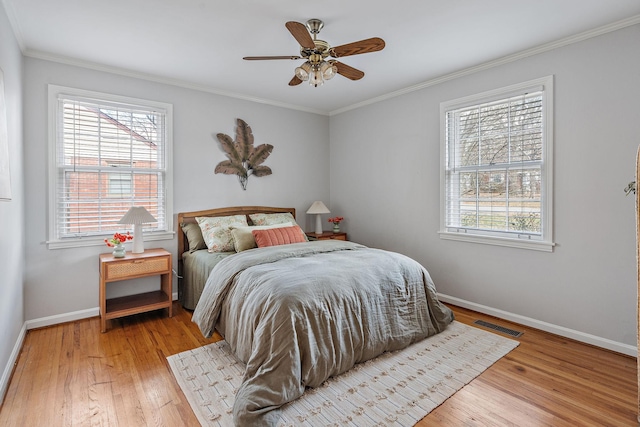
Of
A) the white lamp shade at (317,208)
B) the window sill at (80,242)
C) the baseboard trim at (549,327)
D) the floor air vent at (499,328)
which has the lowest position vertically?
the floor air vent at (499,328)

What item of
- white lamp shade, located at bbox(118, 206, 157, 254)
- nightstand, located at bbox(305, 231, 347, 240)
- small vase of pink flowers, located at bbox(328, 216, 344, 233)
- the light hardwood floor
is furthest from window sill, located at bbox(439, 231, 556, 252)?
white lamp shade, located at bbox(118, 206, 157, 254)

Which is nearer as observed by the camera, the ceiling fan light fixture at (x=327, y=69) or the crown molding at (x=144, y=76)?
the ceiling fan light fixture at (x=327, y=69)

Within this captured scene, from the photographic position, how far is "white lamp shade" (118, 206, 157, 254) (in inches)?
124

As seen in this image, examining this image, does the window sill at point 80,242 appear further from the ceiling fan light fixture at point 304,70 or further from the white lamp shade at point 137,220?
the ceiling fan light fixture at point 304,70

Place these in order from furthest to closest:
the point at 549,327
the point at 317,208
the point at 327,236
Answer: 1. the point at 317,208
2. the point at 327,236
3. the point at 549,327

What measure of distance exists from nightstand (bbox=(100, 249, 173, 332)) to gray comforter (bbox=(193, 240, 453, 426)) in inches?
29.6

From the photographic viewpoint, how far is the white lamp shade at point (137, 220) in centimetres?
315

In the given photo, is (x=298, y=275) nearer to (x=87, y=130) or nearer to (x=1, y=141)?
(x=1, y=141)

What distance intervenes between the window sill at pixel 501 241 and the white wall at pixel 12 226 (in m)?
3.74

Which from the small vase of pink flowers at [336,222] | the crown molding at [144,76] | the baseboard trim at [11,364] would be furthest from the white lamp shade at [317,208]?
the baseboard trim at [11,364]

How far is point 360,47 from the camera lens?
7.45ft

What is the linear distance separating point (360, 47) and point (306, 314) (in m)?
1.81

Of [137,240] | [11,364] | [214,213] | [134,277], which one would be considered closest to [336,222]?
[214,213]

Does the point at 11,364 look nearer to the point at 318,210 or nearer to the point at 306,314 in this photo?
the point at 306,314
